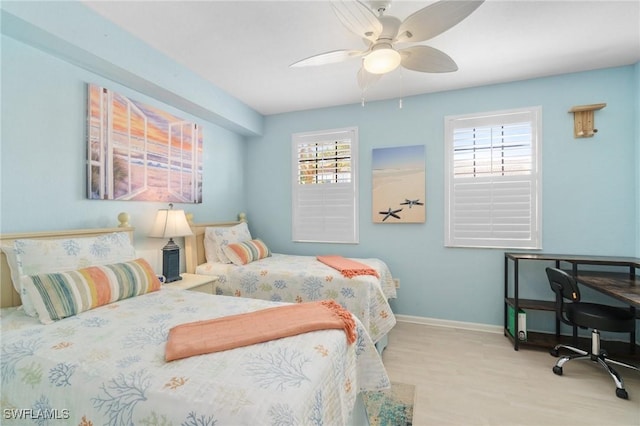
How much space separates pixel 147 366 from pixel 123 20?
2.24 metres

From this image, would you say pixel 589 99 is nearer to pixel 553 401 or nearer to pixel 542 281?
pixel 542 281

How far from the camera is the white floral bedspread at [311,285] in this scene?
2.34 m

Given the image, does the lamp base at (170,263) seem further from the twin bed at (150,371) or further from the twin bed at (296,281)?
the twin bed at (150,371)

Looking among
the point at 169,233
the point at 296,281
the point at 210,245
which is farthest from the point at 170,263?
the point at 296,281

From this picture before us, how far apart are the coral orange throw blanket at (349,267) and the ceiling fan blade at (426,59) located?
1.66m

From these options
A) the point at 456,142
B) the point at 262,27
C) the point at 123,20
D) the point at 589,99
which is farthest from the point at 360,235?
the point at 123,20

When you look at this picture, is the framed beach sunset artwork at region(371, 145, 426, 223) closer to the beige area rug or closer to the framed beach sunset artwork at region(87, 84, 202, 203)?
the beige area rug

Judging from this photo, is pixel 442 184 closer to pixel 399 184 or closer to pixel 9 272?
pixel 399 184

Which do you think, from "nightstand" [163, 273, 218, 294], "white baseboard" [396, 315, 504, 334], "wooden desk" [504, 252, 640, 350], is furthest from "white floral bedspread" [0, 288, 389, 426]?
"white baseboard" [396, 315, 504, 334]

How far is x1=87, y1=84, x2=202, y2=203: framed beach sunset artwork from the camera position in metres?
2.14

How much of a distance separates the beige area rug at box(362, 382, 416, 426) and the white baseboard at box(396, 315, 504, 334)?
4.16 feet

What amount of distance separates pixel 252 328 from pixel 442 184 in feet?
8.67

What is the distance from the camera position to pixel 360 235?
3.48 meters

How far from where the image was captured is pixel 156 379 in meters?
0.94
